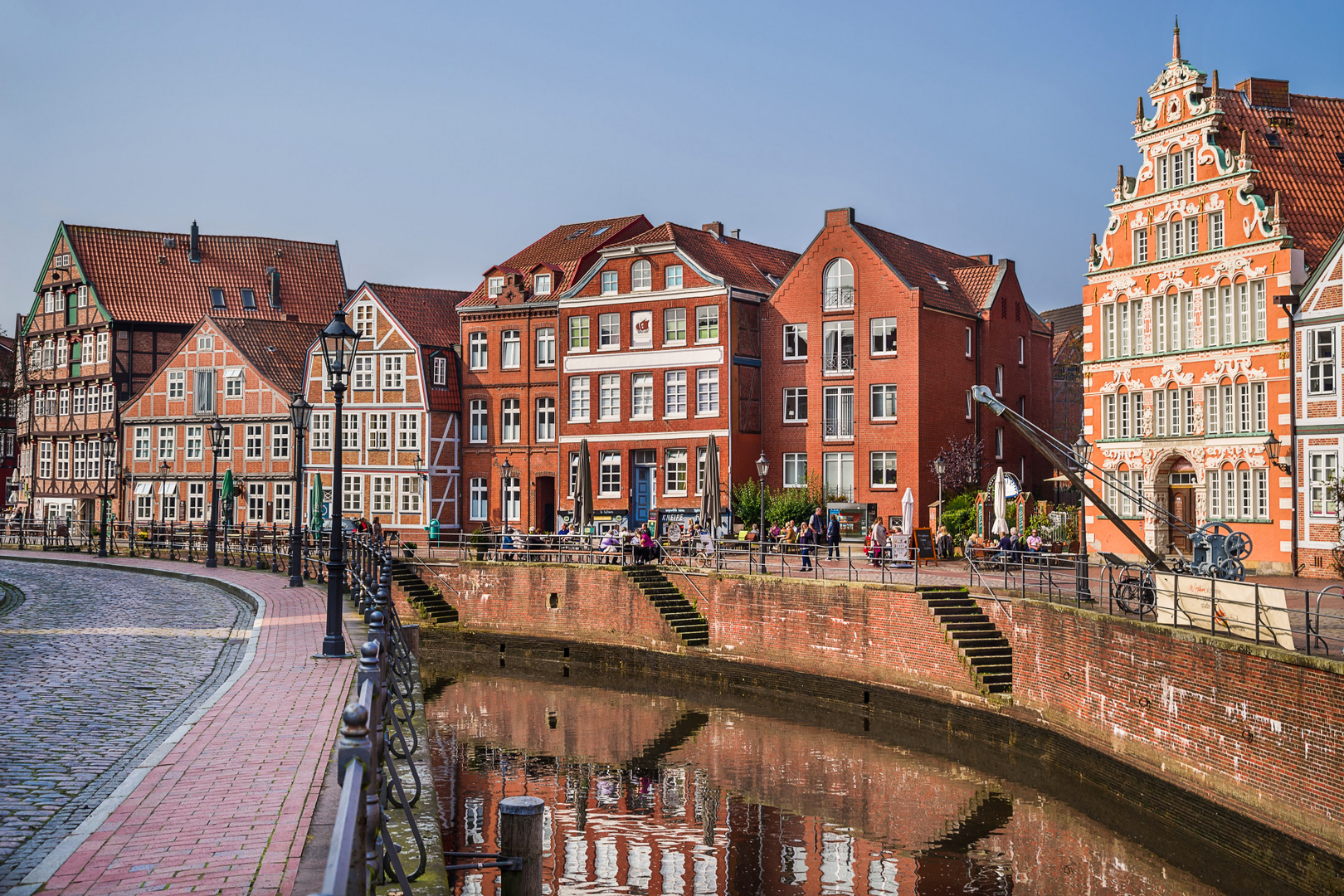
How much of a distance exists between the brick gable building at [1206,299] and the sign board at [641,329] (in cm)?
1557

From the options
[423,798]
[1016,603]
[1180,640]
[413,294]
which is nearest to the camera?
[423,798]

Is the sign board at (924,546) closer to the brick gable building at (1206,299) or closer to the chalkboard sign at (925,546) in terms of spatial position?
the chalkboard sign at (925,546)

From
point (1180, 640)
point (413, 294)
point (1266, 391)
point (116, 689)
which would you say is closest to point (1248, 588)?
point (1180, 640)

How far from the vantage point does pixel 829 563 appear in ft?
108

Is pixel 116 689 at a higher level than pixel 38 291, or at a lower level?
lower

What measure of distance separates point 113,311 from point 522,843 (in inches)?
2277

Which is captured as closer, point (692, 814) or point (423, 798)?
point (423, 798)

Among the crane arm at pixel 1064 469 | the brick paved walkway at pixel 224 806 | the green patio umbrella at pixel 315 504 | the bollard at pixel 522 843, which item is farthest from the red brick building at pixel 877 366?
the bollard at pixel 522 843

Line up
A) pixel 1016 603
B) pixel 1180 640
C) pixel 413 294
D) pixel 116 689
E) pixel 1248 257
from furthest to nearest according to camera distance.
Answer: pixel 413 294 < pixel 1248 257 < pixel 1016 603 < pixel 1180 640 < pixel 116 689

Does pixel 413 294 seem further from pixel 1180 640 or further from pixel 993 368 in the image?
pixel 1180 640

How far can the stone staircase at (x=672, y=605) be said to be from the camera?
102 ft

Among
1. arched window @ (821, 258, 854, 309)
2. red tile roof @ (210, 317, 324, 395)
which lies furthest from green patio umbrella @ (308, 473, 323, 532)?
arched window @ (821, 258, 854, 309)

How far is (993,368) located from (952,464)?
5.32 m

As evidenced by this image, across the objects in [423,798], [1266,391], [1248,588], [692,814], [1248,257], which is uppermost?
[1248,257]
